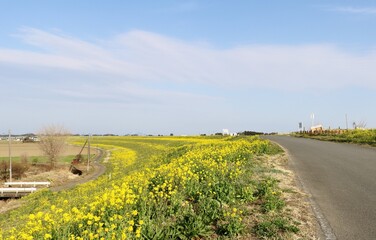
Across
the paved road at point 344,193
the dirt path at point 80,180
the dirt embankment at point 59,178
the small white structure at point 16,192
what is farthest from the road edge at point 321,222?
the dirt path at point 80,180

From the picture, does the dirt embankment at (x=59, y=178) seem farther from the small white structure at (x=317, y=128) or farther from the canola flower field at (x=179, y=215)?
the small white structure at (x=317, y=128)

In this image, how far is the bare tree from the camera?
56938 mm

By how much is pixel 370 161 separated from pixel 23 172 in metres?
43.5

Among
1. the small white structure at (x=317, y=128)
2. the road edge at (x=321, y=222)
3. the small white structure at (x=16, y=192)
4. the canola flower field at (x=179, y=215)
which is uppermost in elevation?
the small white structure at (x=317, y=128)

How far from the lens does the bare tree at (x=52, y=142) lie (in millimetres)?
56938

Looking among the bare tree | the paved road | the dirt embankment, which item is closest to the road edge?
the paved road

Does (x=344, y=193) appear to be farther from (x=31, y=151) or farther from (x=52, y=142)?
(x=31, y=151)

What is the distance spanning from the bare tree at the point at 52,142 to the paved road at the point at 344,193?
47777 mm

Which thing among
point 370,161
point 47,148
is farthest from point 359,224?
point 47,148

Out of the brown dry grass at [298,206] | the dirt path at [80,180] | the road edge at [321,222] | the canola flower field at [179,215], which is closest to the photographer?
the canola flower field at [179,215]

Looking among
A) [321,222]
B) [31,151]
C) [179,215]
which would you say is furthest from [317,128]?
[179,215]

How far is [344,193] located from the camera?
10016 mm

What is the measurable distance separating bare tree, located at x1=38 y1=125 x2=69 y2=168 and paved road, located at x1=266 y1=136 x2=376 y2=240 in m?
47.8

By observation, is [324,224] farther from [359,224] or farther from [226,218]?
[226,218]
